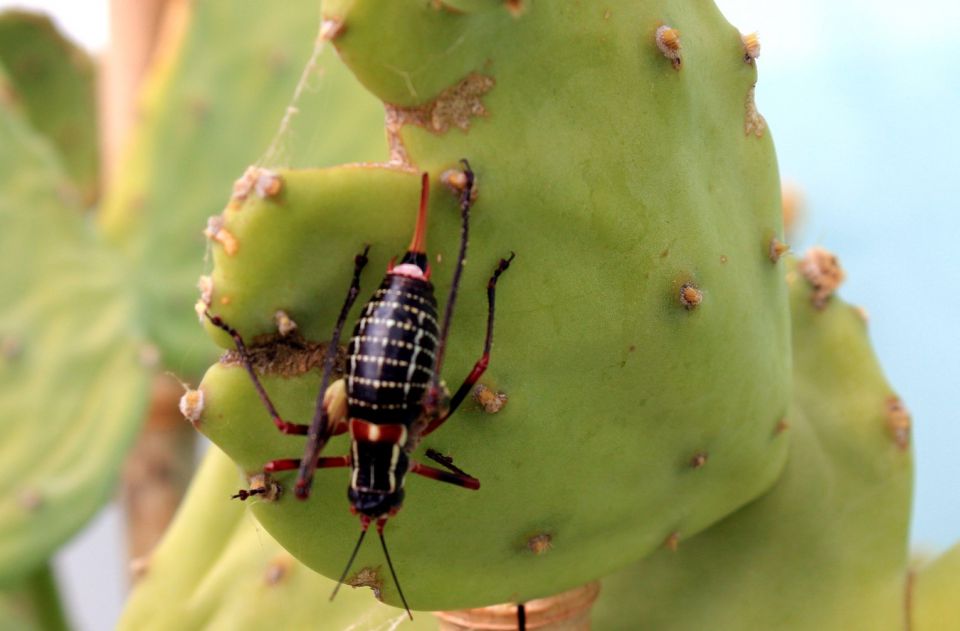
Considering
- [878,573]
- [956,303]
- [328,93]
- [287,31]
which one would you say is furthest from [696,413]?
[956,303]

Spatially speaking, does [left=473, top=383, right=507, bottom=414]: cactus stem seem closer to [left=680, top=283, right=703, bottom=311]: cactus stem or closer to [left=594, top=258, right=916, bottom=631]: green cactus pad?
[left=680, top=283, right=703, bottom=311]: cactus stem

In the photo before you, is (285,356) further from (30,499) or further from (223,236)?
(30,499)

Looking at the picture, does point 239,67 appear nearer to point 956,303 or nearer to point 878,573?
point 878,573

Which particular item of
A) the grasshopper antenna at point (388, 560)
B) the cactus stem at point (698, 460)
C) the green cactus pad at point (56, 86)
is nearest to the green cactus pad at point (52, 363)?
the green cactus pad at point (56, 86)

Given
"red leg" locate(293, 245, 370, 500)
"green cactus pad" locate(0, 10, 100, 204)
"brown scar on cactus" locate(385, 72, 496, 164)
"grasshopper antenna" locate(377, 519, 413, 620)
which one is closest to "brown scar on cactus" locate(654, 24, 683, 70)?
"brown scar on cactus" locate(385, 72, 496, 164)

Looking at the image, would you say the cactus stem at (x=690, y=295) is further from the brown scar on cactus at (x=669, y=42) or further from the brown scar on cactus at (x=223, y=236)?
the brown scar on cactus at (x=223, y=236)

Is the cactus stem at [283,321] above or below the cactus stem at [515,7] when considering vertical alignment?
below
